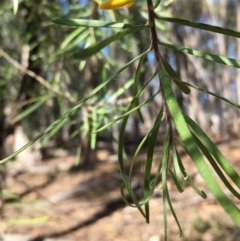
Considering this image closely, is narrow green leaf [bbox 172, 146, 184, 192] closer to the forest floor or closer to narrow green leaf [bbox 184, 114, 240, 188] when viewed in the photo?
narrow green leaf [bbox 184, 114, 240, 188]

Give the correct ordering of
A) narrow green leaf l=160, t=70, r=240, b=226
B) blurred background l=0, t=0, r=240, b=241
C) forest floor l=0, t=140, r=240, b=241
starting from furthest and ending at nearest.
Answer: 1. forest floor l=0, t=140, r=240, b=241
2. blurred background l=0, t=0, r=240, b=241
3. narrow green leaf l=160, t=70, r=240, b=226

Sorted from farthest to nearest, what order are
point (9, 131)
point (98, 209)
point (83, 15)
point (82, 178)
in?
1. point (82, 178)
2. point (98, 209)
3. point (9, 131)
4. point (83, 15)

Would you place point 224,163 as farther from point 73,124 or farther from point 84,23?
point 73,124

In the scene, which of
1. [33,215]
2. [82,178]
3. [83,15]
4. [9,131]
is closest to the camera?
[83,15]

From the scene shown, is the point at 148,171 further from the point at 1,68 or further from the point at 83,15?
the point at 1,68

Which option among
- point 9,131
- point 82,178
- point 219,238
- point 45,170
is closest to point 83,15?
point 9,131

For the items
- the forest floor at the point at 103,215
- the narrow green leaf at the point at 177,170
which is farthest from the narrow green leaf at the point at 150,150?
the forest floor at the point at 103,215

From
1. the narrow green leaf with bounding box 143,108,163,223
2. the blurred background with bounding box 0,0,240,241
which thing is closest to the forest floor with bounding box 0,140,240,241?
the blurred background with bounding box 0,0,240,241

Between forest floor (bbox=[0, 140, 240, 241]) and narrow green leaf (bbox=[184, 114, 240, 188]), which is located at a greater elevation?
narrow green leaf (bbox=[184, 114, 240, 188])
